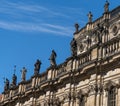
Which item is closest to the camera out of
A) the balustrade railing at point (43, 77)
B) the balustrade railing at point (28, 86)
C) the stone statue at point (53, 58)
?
the stone statue at point (53, 58)

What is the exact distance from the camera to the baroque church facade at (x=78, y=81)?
30.7m

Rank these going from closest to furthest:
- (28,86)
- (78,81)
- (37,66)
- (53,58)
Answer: (78,81)
(53,58)
(37,66)
(28,86)

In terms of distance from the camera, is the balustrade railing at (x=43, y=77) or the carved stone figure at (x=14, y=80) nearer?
the balustrade railing at (x=43, y=77)

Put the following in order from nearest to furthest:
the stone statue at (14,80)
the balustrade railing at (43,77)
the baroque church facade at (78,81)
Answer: the baroque church facade at (78,81)
the balustrade railing at (43,77)
the stone statue at (14,80)

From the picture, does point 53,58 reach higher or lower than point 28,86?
higher

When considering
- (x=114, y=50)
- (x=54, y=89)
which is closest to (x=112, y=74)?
(x=114, y=50)

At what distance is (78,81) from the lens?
112 feet

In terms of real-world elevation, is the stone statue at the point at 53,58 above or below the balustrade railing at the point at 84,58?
above

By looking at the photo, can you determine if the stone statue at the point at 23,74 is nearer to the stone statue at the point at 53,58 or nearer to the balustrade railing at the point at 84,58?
the stone statue at the point at 53,58

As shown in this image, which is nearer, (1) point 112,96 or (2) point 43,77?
(1) point 112,96

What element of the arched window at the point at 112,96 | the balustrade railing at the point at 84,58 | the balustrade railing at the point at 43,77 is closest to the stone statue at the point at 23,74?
the balustrade railing at the point at 43,77

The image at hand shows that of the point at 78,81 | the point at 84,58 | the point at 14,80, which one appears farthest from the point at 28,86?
the point at 84,58

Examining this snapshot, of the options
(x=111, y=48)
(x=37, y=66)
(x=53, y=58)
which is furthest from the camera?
(x=37, y=66)

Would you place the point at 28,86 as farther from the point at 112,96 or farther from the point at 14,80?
the point at 112,96
